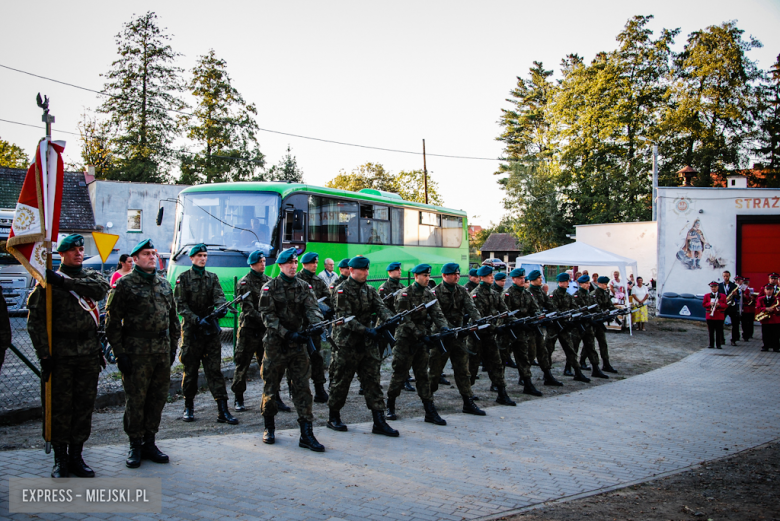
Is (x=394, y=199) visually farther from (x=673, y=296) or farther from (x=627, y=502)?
(x=627, y=502)

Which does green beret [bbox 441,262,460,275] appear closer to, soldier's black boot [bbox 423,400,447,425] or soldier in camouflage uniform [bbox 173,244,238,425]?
soldier's black boot [bbox 423,400,447,425]

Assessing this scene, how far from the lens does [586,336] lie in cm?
1130

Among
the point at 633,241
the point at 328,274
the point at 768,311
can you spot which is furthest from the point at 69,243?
the point at 633,241

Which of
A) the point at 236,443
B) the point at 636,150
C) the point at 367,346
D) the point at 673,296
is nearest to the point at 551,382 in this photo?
the point at 367,346

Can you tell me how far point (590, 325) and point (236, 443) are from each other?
788 centimetres

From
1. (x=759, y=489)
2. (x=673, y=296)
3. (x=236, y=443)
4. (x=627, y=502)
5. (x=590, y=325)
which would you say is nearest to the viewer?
(x=627, y=502)

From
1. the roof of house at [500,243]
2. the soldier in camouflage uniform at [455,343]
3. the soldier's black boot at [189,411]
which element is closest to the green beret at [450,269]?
the soldier in camouflage uniform at [455,343]

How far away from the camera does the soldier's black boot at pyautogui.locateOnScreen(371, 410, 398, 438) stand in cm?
656

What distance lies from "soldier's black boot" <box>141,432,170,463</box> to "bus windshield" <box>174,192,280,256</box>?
737cm

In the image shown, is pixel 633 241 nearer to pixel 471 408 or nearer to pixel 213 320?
pixel 471 408

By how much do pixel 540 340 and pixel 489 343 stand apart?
1.79m

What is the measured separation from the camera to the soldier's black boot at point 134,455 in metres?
5.07

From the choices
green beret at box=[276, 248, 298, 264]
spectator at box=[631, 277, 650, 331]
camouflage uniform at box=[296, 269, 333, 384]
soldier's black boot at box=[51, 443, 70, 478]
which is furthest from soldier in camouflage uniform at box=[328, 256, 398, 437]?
spectator at box=[631, 277, 650, 331]

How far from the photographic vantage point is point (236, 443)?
598 cm
